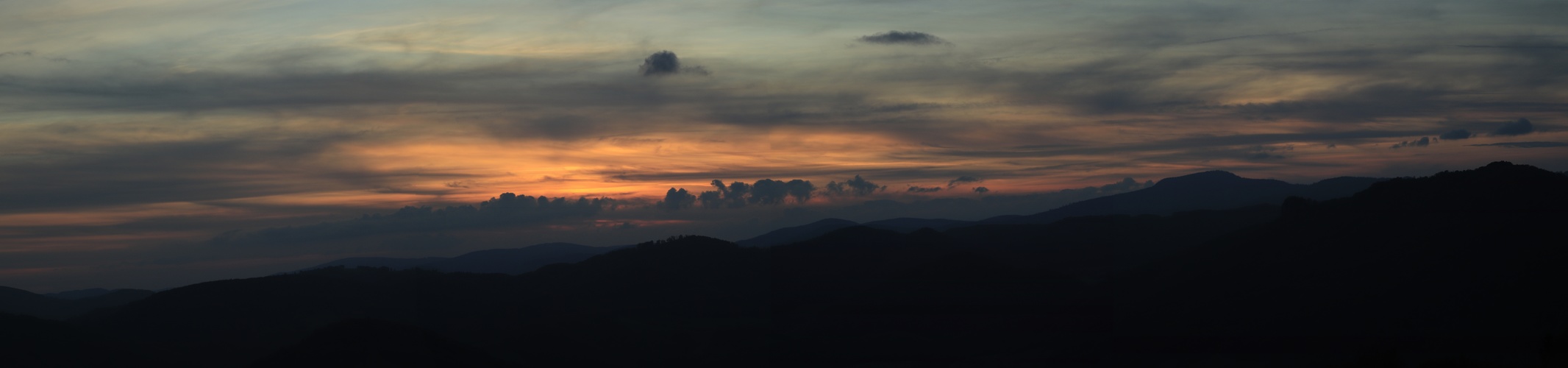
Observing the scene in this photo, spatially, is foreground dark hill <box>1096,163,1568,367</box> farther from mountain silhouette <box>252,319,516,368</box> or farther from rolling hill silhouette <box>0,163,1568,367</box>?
mountain silhouette <box>252,319,516,368</box>

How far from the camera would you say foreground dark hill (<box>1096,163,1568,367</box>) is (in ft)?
362

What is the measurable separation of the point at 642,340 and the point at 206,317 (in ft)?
234

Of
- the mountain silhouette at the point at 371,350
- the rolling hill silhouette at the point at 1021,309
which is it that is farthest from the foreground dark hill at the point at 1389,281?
the mountain silhouette at the point at 371,350

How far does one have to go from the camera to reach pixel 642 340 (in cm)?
15925

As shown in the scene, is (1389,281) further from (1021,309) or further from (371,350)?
(371,350)

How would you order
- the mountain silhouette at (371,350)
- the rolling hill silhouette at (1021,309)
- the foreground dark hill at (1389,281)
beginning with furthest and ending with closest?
the rolling hill silhouette at (1021,309) → the foreground dark hill at (1389,281) → the mountain silhouette at (371,350)

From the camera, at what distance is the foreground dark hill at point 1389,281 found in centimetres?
11044

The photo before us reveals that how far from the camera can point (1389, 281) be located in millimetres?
124375

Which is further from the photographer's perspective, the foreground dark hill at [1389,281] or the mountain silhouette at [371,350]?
the foreground dark hill at [1389,281]

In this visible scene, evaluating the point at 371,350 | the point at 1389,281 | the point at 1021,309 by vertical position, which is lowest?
the point at 1021,309

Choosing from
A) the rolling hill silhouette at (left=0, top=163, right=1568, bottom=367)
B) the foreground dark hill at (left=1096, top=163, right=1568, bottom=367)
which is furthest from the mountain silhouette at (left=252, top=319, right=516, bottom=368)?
the foreground dark hill at (left=1096, top=163, right=1568, bottom=367)

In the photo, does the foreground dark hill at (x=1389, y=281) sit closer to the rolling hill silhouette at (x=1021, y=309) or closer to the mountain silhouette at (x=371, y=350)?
the rolling hill silhouette at (x=1021, y=309)

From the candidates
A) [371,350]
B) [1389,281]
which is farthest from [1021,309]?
[371,350]

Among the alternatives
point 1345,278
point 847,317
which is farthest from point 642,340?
point 1345,278
